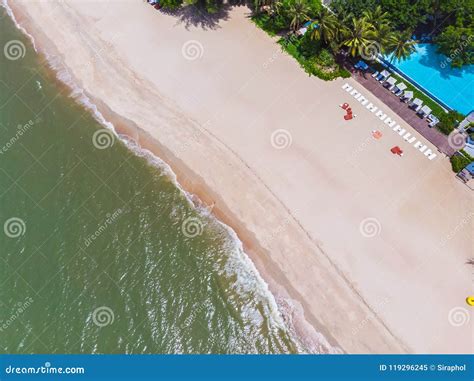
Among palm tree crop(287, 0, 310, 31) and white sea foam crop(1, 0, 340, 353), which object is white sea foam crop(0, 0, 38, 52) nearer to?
white sea foam crop(1, 0, 340, 353)

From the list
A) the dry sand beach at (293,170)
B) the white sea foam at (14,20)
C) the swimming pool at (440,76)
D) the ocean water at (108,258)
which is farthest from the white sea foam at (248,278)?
the swimming pool at (440,76)

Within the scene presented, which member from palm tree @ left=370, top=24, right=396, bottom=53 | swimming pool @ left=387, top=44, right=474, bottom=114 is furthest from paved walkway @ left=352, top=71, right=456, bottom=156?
palm tree @ left=370, top=24, right=396, bottom=53

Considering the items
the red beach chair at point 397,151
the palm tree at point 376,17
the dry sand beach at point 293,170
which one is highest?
the palm tree at point 376,17

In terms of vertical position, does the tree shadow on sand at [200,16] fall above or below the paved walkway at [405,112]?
below

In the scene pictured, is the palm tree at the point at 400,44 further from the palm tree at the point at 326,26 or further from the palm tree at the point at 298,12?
the palm tree at the point at 298,12

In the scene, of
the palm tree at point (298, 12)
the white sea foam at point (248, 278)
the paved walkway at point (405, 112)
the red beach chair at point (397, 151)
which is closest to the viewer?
the white sea foam at point (248, 278)

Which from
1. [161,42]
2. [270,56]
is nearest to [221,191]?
[270,56]

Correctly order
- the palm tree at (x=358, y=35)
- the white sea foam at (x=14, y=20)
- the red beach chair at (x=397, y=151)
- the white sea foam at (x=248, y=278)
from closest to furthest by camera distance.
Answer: the white sea foam at (x=248, y=278), the red beach chair at (x=397, y=151), the palm tree at (x=358, y=35), the white sea foam at (x=14, y=20)
